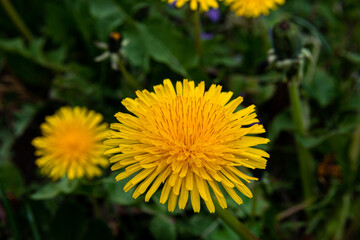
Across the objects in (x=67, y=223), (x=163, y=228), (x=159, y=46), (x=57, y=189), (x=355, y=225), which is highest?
(x=159, y=46)

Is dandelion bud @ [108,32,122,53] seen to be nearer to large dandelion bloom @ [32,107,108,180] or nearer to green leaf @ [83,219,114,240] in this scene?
large dandelion bloom @ [32,107,108,180]

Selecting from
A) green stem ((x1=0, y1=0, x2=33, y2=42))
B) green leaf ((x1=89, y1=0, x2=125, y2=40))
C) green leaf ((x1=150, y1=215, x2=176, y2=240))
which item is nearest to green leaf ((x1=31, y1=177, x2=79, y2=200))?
green leaf ((x1=150, y1=215, x2=176, y2=240))

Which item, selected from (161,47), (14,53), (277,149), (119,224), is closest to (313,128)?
(277,149)

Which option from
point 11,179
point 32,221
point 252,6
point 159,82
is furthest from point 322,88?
point 11,179

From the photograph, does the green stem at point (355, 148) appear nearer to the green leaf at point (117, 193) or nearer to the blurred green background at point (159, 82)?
the blurred green background at point (159, 82)

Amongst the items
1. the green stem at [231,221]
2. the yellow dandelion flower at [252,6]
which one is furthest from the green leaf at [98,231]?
the yellow dandelion flower at [252,6]

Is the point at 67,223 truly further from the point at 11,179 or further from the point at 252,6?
the point at 252,6
